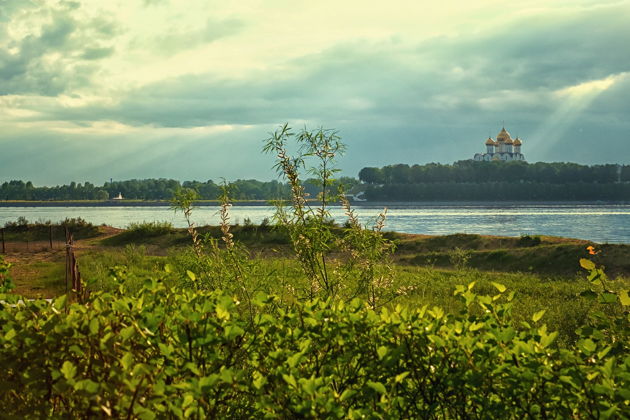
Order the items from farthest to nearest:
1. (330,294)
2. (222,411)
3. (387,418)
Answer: (330,294)
(222,411)
(387,418)

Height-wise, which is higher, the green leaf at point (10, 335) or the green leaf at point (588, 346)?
the green leaf at point (10, 335)

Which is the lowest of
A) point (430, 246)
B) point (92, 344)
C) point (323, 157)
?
point (430, 246)

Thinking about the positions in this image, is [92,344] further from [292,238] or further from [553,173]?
[553,173]

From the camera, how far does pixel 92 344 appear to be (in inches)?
119

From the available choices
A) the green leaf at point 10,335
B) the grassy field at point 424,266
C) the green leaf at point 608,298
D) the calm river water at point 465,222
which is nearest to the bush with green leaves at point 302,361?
the green leaf at point 10,335

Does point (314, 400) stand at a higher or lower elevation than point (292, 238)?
lower

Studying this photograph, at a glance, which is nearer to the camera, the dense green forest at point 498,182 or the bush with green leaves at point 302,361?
the bush with green leaves at point 302,361

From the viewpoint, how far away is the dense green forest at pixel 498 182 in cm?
14875

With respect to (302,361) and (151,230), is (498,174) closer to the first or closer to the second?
(151,230)

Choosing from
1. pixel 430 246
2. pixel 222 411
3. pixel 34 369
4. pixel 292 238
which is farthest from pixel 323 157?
pixel 430 246

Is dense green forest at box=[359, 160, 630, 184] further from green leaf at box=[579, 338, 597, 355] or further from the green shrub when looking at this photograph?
green leaf at box=[579, 338, 597, 355]

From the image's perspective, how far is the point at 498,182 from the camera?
152750 mm

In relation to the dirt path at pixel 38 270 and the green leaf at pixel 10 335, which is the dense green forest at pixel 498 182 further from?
the green leaf at pixel 10 335

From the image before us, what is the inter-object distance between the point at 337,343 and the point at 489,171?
163 m
